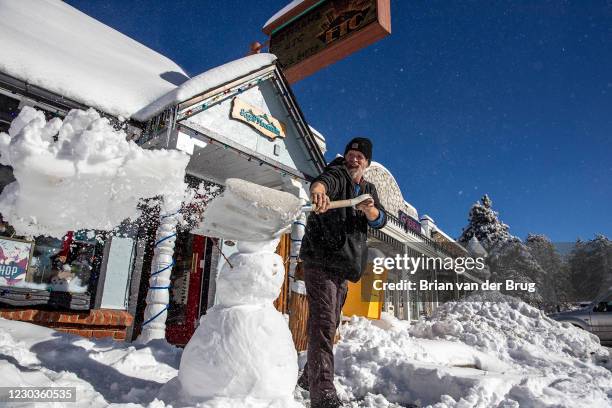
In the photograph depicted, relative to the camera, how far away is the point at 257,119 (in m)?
6.86

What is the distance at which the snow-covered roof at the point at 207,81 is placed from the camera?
17.3ft

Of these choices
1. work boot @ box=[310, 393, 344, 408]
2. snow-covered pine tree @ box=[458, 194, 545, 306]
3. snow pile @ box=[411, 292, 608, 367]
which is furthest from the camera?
snow-covered pine tree @ box=[458, 194, 545, 306]

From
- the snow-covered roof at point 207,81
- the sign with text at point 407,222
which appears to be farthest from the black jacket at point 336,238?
the sign with text at point 407,222

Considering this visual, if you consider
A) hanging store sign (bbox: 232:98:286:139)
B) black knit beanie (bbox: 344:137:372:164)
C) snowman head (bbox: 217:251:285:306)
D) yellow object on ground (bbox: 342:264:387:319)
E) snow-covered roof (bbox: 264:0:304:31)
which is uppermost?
snow-covered roof (bbox: 264:0:304:31)

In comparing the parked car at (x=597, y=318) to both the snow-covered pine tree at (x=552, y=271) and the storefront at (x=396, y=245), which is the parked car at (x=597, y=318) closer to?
the storefront at (x=396, y=245)

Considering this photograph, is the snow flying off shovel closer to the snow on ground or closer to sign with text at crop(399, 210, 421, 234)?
the snow on ground

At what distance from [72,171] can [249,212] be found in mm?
918

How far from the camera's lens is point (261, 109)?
716cm

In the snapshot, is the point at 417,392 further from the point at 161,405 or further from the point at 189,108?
the point at 189,108

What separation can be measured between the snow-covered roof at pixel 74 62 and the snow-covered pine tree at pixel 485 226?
33.6 meters

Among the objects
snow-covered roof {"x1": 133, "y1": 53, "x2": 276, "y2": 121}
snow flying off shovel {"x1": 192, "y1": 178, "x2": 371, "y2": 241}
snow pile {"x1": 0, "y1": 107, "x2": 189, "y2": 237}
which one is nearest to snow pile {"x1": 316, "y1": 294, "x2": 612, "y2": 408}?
snow flying off shovel {"x1": 192, "y1": 178, "x2": 371, "y2": 241}

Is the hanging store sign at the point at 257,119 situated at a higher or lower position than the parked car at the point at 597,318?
higher

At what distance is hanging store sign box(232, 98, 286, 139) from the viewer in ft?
21.4

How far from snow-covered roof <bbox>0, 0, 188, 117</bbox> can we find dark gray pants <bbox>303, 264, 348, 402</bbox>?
407cm
